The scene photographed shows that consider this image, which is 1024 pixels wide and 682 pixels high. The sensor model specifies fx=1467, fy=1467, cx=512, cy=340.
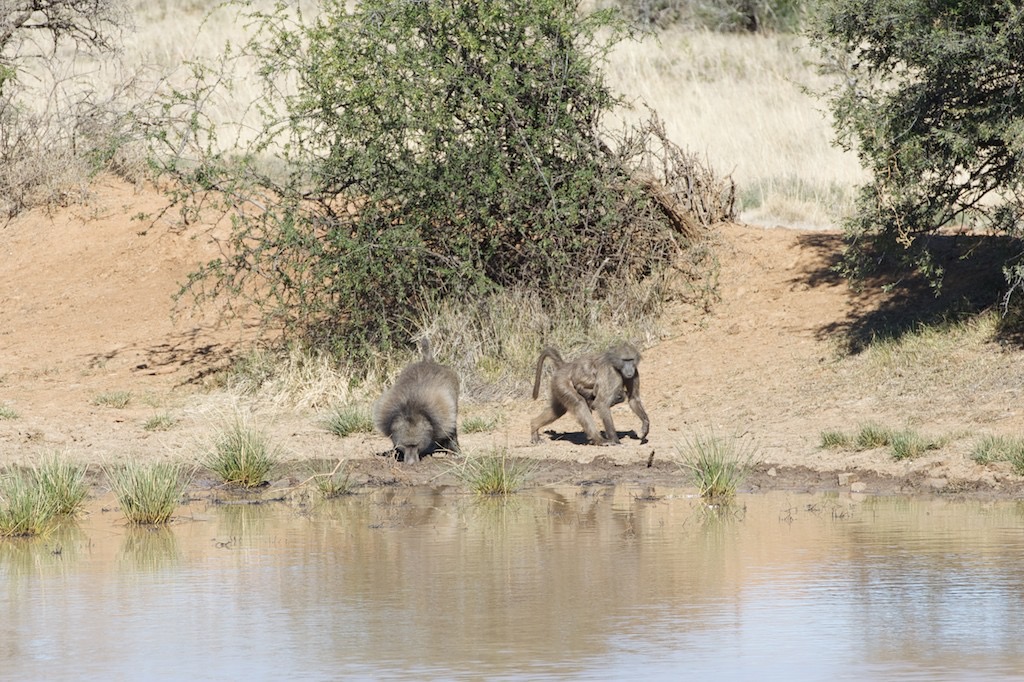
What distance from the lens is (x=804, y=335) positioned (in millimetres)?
16828

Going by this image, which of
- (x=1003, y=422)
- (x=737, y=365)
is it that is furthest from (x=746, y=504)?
(x=737, y=365)

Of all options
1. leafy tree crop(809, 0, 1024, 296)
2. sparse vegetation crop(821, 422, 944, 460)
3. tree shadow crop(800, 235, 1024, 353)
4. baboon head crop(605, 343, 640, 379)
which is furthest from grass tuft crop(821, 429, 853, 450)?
tree shadow crop(800, 235, 1024, 353)

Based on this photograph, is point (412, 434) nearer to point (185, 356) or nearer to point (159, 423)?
point (159, 423)

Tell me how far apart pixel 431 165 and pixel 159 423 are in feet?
13.8

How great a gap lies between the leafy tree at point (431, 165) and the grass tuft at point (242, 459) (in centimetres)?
455

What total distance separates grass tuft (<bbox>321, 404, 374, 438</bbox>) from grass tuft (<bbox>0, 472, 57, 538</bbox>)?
16.2 ft

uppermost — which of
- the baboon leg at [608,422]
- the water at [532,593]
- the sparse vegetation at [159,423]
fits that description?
the sparse vegetation at [159,423]

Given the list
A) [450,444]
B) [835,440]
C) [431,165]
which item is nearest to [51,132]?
[431,165]

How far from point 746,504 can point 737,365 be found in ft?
18.8

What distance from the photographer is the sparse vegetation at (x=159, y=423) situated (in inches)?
605

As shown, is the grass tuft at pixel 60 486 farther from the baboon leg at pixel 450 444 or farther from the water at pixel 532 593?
the baboon leg at pixel 450 444

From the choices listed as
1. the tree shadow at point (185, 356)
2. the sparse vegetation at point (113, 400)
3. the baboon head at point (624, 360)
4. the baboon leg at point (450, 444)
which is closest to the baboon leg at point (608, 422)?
the baboon head at point (624, 360)

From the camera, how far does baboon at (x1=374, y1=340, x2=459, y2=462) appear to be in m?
12.9

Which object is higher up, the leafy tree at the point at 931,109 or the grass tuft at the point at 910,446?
the leafy tree at the point at 931,109
